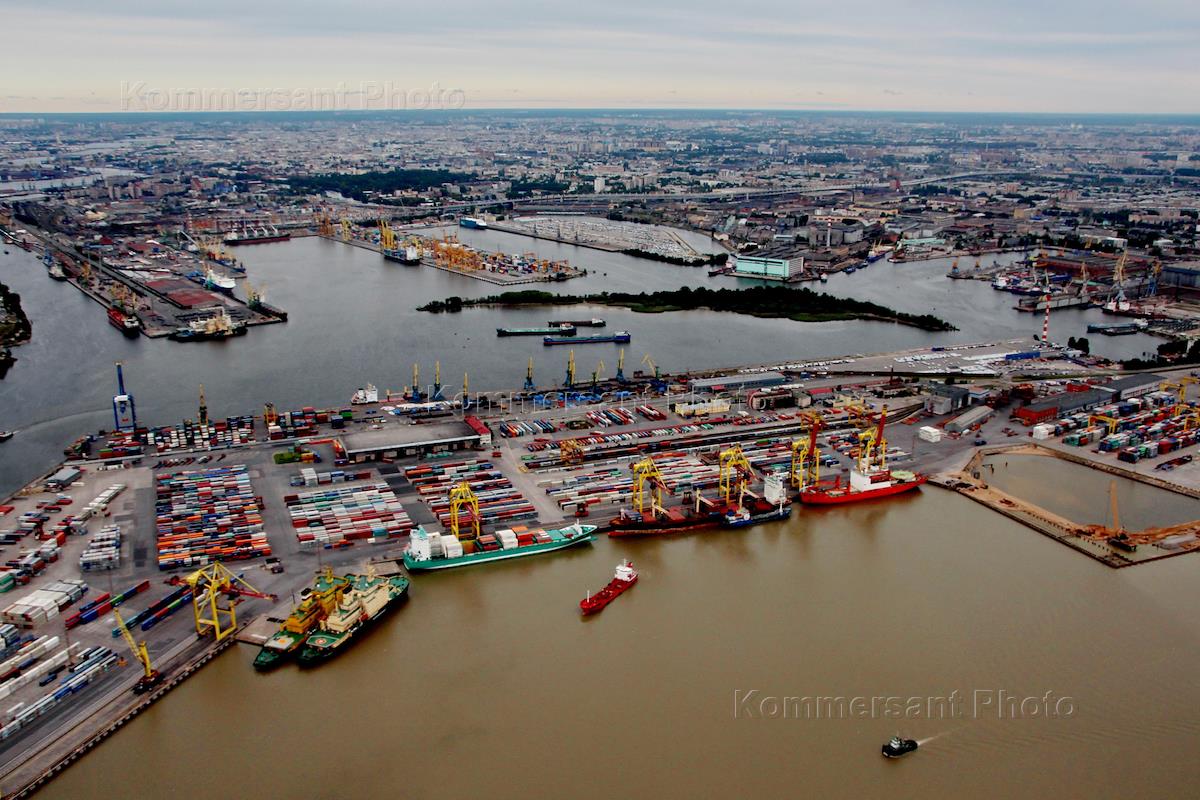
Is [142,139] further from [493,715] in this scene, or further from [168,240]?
[493,715]

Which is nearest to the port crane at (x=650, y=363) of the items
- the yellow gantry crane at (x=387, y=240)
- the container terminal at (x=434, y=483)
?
the container terminal at (x=434, y=483)

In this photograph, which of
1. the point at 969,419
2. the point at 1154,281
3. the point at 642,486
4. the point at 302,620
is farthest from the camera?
the point at 1154,281

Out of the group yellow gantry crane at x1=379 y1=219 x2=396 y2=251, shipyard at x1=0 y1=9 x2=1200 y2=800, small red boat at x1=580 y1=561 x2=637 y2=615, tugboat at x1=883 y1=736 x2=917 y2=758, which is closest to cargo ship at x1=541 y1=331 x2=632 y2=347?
shipyard at x1=0 y1=9 x2=1200 y2=800


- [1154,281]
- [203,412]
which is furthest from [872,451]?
[1154,281]

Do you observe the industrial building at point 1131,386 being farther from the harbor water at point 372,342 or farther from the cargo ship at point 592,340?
the cargo ship at point 592,340

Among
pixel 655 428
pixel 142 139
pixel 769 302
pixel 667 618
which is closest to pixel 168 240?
pixel 769 302

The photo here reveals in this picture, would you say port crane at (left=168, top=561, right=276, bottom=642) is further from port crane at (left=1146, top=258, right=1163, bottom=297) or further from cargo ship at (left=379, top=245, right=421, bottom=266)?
port crane at (left=1146, top=258, right=1163, bottom=297)

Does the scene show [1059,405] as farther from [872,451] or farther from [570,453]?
[570,453]
